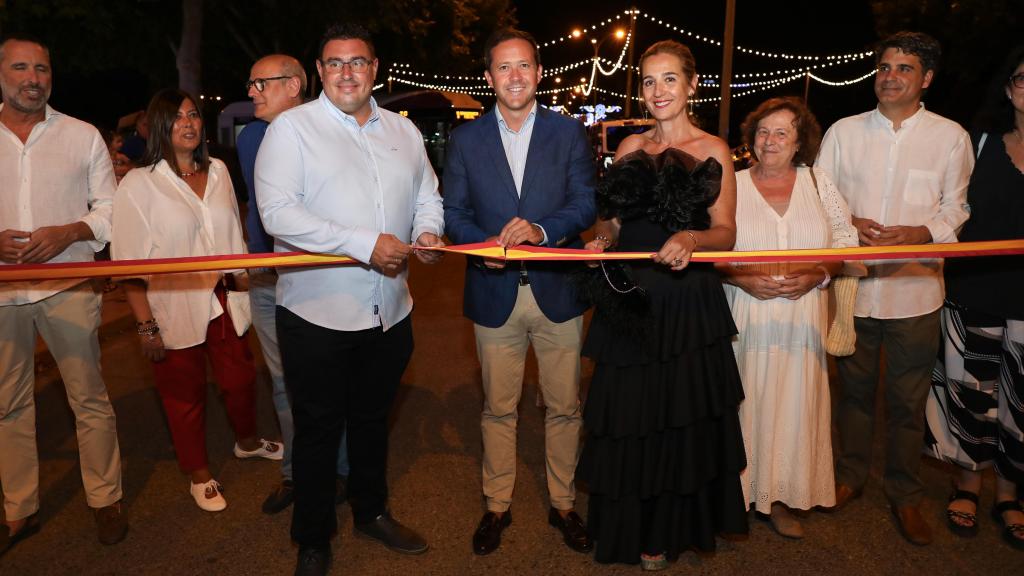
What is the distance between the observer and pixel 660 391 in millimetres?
3242

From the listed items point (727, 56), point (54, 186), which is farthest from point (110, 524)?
point (727, 56)

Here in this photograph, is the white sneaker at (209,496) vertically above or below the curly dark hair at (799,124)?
below

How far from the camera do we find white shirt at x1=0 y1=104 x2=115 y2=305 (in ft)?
11.4

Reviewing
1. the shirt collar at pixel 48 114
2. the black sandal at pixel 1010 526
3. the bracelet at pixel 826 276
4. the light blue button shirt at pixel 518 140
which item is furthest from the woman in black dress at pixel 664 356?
the shirt collar at pixel 48 114

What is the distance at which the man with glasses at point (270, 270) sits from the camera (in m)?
4.07

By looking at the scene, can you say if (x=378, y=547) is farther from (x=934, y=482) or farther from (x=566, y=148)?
(x=934, y=482)

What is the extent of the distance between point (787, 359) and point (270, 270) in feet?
9.28

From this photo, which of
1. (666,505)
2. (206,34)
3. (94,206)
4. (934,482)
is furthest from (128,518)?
(206,34)

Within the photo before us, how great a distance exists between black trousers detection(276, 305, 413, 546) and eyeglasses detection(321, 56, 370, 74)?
→ 112cm

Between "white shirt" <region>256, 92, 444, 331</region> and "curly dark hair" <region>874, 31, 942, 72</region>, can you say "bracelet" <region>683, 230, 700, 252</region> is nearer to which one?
"white shirt" <region>256, 92, 444, 331</region>

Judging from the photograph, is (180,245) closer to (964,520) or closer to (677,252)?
(677,252)

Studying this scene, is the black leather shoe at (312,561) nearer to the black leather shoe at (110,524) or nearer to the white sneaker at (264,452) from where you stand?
the black leather shoe at (110,524)

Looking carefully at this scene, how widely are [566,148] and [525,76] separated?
1.32 feet

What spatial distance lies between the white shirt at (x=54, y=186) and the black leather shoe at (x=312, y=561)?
70.3 inches
